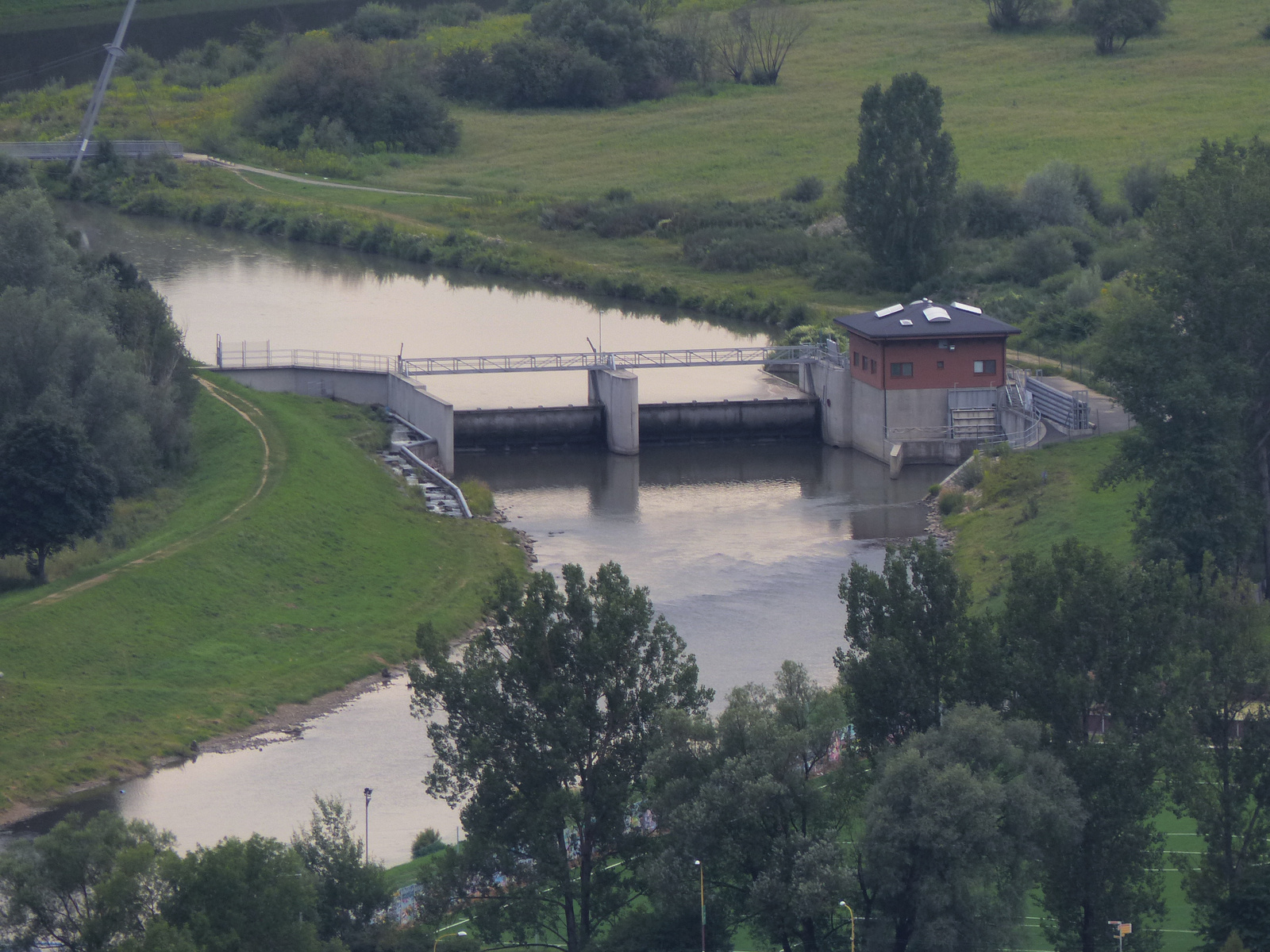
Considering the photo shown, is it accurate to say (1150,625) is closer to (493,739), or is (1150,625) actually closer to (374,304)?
(493,739)

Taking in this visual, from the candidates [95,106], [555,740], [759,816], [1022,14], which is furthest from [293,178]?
[759,816]

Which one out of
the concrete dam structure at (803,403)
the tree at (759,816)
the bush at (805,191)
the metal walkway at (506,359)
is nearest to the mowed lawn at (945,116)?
the bush at (805,191)

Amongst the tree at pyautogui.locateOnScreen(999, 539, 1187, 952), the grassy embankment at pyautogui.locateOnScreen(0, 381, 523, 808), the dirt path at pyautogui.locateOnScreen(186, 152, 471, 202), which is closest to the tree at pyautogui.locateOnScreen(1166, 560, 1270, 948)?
the tree at pyautogui.locateOnScreen(999, 539, 1187, 952)

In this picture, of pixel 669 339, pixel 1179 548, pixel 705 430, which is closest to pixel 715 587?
pixel 1179 548

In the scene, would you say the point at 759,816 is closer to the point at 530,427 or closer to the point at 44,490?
the point at 44,490

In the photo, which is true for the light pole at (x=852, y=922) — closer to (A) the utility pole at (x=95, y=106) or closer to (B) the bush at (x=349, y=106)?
(A) the utility pole at (x=95, y=106)
